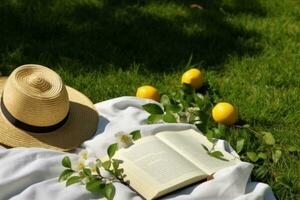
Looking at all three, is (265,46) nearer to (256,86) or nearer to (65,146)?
(256,86)

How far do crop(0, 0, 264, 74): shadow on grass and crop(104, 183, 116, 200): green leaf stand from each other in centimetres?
156

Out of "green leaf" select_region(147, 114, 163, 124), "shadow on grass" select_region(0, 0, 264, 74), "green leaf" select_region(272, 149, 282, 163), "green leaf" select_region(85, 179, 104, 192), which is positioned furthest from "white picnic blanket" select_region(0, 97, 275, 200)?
"shadow on grass" select_region(0, 0, 264, 74)

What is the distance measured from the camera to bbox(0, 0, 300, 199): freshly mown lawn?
12.4ft

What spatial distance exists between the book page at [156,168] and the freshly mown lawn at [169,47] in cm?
64

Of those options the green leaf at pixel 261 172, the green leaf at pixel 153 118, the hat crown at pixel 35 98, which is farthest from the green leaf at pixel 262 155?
the hat crown at pixel 35 98

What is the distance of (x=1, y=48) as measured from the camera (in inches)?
162

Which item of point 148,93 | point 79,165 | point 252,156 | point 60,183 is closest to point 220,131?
point 252,156

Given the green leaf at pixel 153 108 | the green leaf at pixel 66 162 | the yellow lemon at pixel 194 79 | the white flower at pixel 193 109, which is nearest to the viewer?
the green leaf at pixel 66 162

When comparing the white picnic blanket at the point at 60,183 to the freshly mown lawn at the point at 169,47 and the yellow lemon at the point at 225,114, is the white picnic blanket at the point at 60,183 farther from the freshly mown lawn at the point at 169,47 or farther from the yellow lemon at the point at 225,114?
the yellow lemon at the point at 225,114

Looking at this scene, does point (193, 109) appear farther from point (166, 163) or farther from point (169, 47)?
point (169, 47)

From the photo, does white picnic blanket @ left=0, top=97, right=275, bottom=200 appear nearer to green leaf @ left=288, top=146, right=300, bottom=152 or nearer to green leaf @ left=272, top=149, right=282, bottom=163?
green leaf @ left=272, top=149, right=282, bottom=163

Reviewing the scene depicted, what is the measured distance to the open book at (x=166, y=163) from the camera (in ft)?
8.42

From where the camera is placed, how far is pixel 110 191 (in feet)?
8.20

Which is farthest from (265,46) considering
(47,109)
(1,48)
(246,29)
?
(47,109)
